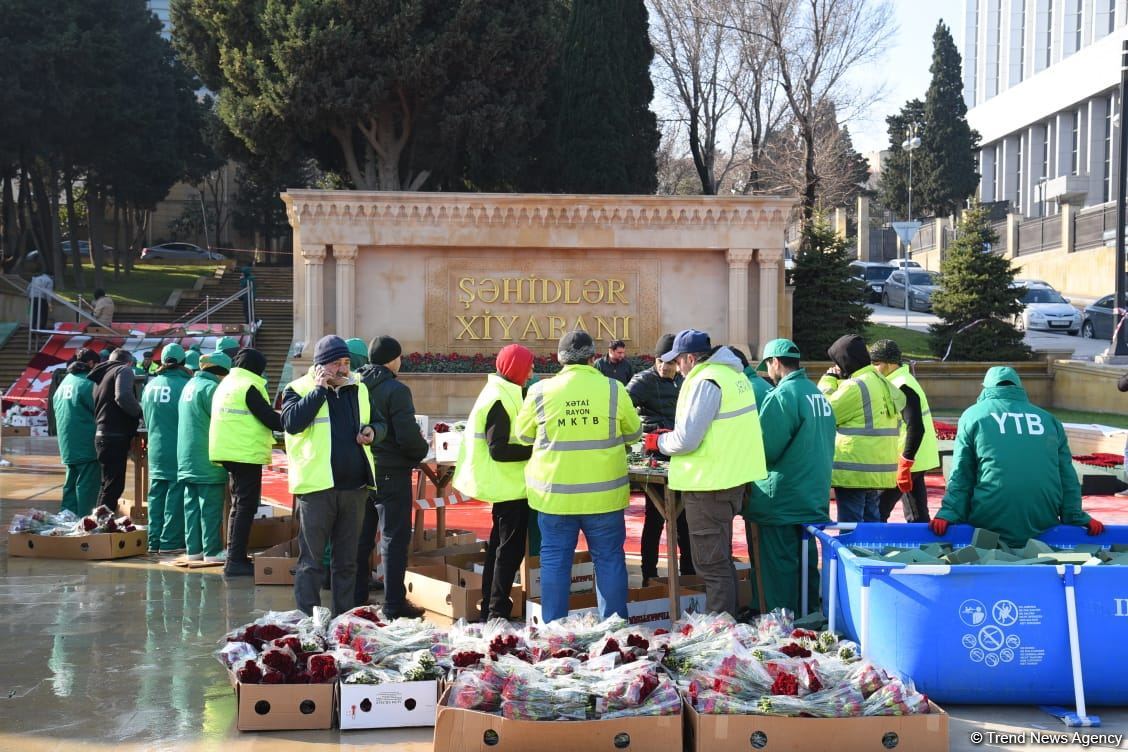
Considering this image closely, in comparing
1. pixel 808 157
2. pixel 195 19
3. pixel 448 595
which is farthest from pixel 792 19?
pixel 448 595

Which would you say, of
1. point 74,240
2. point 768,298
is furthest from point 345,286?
point 74,240

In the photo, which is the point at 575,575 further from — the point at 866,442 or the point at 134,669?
the point at 134,669

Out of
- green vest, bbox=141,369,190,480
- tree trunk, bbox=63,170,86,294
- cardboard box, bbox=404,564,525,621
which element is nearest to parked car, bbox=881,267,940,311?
tree trunk, bbox=63,170,86,294

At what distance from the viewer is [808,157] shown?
34.5 metres

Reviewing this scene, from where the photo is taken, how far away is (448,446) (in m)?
9.93

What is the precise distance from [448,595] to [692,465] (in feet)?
6.61

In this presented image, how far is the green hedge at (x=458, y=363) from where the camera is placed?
23328 millimetres

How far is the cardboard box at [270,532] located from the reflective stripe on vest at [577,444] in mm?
4221

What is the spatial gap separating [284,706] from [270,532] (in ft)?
16.4

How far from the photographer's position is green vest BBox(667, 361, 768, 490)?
734 centimetres

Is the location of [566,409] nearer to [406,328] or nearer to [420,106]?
[406,328]

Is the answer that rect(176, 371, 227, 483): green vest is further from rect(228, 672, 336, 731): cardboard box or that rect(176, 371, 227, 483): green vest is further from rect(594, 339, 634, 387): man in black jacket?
rect(228, 672, 336, 731): cardboard box

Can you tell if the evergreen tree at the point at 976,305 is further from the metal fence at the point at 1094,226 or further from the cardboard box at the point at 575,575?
the cardboard box at the point at 575,575

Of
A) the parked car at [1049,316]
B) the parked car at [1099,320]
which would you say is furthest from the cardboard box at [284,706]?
the parked car at [1049,316]
